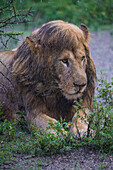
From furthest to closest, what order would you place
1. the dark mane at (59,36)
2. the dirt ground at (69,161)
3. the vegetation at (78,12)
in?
1. the vegetation at (78,12)
2. the dark mane at (59,36)
3. the dirt ground at (69,161)

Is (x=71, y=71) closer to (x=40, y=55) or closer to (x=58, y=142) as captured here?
(x=40, y=55)

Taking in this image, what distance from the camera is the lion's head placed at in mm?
3744

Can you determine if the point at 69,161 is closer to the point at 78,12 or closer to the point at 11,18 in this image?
the point at 11,18

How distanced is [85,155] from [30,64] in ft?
4.36

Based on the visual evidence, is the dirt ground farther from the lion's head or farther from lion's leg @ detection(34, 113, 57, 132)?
the lion's head

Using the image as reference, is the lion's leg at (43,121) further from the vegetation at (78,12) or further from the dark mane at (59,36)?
the vegetation at (78,12)

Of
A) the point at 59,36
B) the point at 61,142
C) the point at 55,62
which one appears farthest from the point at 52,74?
the point at 61,142

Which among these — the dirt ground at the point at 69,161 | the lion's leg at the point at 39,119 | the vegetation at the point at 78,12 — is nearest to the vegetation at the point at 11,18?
the lion's leg at the point at 39,119

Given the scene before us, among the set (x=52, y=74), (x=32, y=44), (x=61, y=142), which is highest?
(x=32, y=44)

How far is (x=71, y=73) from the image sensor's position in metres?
→ 3.71

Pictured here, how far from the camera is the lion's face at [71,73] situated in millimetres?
3678

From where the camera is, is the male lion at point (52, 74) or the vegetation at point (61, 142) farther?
the male lion at point (52, 74)

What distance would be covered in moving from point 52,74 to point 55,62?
0.14 metres

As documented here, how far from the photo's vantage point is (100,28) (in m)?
14.0
